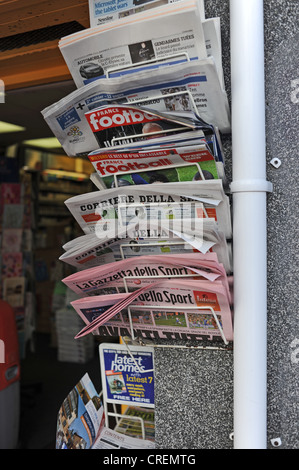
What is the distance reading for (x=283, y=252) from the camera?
0.85 metres

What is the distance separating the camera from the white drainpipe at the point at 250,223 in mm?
812

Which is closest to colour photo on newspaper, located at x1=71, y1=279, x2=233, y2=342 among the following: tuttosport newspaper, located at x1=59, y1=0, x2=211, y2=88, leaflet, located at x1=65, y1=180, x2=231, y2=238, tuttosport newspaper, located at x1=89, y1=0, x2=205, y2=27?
leaflet, located at x1=65, y1=180, x2=231, y2=238

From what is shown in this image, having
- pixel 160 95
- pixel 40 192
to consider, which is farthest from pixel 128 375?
pixel 40 192

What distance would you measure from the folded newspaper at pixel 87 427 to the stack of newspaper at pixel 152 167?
0.28 metres

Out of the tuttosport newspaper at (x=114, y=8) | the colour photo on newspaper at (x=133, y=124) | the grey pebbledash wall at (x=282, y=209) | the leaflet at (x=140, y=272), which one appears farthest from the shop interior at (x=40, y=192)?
the leaflet at (x=140, y=272)

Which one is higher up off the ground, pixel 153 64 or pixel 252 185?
pixel 153 64

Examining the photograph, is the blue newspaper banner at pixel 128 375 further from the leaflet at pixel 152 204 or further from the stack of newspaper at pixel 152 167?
the leaflet at pixel 152 204

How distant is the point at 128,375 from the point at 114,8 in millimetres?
845

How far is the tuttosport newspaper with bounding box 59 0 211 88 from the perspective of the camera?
2.49 ft

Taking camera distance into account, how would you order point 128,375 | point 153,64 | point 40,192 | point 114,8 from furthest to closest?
1. point 40,192
2. point 128,375
3. point 114,8
4. point 153,64

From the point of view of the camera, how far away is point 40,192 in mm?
6445

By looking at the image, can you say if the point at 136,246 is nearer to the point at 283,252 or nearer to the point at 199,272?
the point at 199,272

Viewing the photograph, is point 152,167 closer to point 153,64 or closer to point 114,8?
point 153,64

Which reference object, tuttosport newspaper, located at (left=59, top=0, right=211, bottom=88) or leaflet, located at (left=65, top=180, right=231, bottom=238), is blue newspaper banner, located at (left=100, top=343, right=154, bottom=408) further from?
tuttosport newspaper, located at (left=59, top=0, right=211, bottom=88)
